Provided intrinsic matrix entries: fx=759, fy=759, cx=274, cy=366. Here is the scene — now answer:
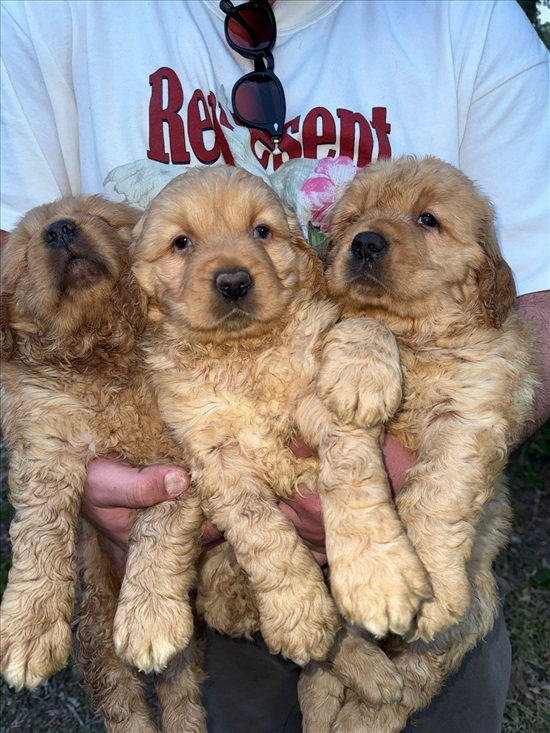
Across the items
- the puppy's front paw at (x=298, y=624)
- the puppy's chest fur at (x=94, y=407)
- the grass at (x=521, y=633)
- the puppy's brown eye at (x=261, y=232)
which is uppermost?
the puppy's brown eye at (x=261, y=232)

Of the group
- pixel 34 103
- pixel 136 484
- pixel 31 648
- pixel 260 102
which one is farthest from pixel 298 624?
pixel 34 103

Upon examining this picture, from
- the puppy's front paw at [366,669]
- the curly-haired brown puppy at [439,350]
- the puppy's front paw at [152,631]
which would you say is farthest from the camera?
the puppy's front paw at [366,669]

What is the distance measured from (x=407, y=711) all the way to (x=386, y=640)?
274mm

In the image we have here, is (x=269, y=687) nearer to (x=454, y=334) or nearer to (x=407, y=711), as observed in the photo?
(x=407, y=711)

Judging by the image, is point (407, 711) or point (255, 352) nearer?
point (255, 352)

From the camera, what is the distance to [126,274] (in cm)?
294

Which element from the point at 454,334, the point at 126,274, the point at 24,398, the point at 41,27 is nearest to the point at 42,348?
the point at 24,398

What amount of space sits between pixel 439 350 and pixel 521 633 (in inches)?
129

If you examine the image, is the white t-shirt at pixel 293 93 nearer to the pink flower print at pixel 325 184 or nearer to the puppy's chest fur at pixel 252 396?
the pink flower print at pixel 325 184

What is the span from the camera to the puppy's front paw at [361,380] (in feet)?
8.06

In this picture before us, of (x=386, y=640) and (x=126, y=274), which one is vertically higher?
(x=126, y=274)

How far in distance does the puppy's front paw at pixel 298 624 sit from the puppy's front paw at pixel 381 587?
0.50 ft

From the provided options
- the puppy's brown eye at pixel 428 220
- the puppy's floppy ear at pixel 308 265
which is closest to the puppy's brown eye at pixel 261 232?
the puppy's floppy ear at pixel 308 265

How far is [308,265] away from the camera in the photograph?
2.98 metres
